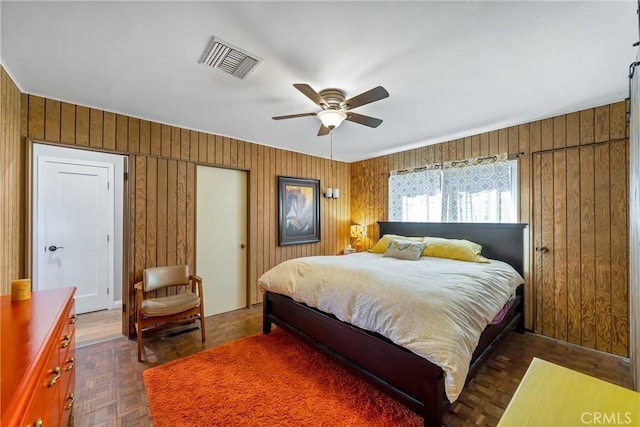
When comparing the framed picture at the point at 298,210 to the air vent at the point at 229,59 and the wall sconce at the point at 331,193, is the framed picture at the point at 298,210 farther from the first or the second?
the air vent at the point at 229,59

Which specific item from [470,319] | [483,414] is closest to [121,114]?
[470,319]

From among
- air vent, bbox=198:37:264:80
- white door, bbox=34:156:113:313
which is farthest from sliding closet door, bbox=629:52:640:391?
white door, bbox=34:156:113:313

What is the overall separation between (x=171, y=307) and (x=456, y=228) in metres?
3.65

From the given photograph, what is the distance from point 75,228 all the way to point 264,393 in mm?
3551

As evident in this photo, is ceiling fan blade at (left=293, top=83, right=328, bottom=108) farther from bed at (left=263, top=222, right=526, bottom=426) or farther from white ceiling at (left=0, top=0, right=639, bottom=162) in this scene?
→ bed at (left=263, top=222, right=526, bottom=426)

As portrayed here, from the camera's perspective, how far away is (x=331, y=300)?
7.27ft

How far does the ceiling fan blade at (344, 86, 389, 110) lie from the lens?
74.3 inches

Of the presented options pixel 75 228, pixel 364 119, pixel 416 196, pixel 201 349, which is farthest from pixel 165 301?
pixel 416 196

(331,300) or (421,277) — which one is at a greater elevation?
(421,277)

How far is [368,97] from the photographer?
79.1 inches

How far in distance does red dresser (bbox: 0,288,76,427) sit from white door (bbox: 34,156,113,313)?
2503 millimetres

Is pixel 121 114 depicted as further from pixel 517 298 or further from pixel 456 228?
pixel 517 298

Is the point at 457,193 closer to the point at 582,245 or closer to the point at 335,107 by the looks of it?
the point at 582,245

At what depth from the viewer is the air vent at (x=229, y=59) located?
5.77ft
